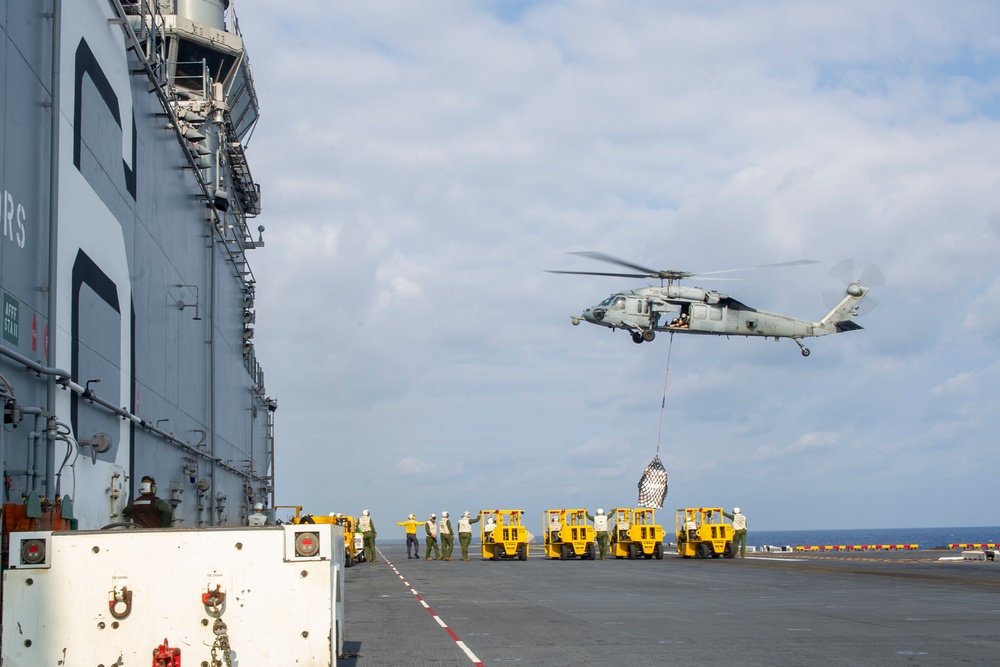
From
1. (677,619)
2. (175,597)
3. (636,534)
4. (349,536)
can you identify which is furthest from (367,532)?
(175,597)

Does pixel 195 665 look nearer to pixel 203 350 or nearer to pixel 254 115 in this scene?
pixel 203 350

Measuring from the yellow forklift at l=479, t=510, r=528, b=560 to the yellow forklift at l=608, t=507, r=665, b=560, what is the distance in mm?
3691

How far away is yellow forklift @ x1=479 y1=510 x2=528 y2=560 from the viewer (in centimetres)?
4100

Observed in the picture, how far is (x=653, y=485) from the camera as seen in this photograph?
142 feet

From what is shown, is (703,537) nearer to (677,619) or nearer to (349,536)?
(349,536)

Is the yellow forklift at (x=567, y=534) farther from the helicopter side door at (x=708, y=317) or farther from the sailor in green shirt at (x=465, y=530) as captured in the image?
the helicopter side door at (x=708, y=317)

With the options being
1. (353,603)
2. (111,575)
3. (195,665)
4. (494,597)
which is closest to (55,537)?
(111,575)

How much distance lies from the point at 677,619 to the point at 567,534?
25783 millimetres

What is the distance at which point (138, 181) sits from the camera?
53.6 feet

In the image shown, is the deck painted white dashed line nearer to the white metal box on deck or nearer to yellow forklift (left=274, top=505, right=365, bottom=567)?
the white metal box on deck

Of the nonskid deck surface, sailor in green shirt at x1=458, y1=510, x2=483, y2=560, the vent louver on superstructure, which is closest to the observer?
the nonskid deck surface

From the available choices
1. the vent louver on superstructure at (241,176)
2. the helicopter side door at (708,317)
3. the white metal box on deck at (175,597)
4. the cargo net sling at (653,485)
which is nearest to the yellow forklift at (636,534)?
the cargo net sling at (653,485)

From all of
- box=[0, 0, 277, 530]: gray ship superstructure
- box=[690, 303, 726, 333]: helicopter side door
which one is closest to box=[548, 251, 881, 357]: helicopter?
box=[690, 303, 726, 333]: helicopter side door

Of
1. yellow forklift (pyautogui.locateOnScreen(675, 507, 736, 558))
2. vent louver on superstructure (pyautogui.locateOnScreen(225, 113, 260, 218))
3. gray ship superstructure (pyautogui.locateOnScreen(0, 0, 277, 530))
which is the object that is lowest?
yellow forklift (pyautogui.locateOnScreen(675, 507, 736, 558))
